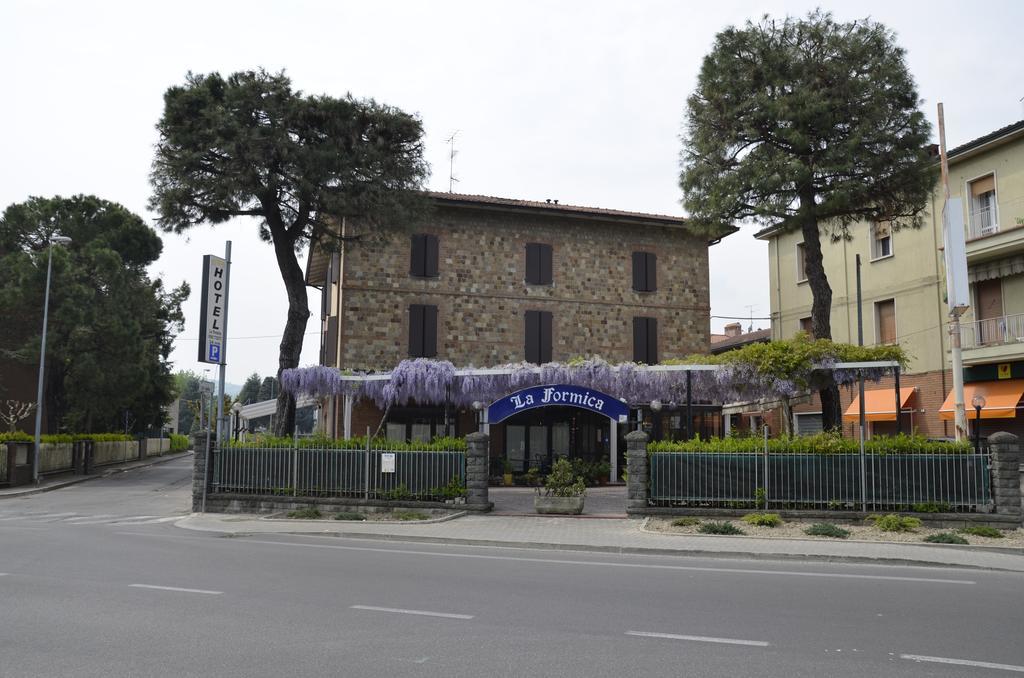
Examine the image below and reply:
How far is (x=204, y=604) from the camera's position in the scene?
7.67 meters

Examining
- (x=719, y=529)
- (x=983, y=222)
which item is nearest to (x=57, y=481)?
(x=719, y=529)

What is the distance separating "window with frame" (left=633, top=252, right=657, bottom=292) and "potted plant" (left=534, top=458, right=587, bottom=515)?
15024mm

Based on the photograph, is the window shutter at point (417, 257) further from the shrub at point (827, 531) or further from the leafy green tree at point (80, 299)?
the shrub at point (827, 531)

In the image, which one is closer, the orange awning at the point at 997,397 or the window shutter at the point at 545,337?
the orange awning at the point at 997,397

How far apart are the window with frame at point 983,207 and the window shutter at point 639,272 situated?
1149cm

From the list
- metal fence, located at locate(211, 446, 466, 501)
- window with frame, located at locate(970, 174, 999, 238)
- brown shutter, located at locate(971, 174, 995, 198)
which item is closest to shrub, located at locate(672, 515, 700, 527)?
metal fence, located at locate(211, 446, 466, 501)

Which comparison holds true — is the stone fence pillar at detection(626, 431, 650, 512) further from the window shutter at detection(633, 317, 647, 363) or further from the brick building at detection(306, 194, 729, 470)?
the window shutter at detection(633, 317, 647, 363)

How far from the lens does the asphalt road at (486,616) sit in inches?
222

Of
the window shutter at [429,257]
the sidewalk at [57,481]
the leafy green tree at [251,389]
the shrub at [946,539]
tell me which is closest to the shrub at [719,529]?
the shrub at [946,539]

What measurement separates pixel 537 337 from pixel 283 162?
455 inches

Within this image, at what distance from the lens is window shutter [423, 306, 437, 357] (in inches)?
1160

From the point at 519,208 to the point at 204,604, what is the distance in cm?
2423

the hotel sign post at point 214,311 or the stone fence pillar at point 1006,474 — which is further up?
the hotel sign post at point 214,311

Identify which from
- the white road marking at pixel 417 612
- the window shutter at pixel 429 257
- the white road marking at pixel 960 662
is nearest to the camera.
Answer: the white road marking at pixel 960 662
